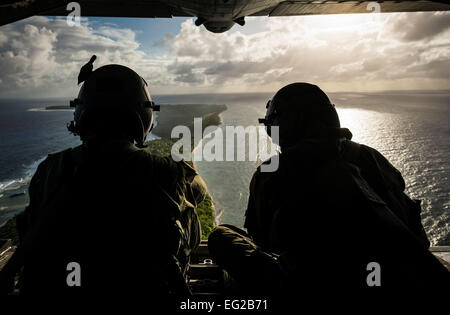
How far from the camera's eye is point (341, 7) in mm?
5328

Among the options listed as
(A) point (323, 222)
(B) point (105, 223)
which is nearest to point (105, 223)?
(B) point (105, 223)

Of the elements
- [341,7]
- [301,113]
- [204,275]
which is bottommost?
[204,275]

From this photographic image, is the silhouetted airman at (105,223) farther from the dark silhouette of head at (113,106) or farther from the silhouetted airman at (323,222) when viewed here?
the silhouetted airman at (323,222)

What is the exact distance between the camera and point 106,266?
1346 mm

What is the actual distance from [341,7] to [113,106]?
5.91 m

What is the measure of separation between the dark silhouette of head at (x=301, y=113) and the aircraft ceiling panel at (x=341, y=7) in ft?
12.2

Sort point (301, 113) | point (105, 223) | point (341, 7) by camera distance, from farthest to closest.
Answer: point (341, 7), point (301, 113), point (105, 223)

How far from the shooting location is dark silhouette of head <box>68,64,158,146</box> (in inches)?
77.0

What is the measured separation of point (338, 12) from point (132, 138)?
6.44 meters

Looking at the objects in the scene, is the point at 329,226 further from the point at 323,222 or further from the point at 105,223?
the point at 105,223

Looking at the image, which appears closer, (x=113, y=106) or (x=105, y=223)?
(x=105, y=223)

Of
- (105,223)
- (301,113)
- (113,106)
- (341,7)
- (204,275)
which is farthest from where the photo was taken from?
(341,7)

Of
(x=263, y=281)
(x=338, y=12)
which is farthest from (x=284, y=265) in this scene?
(x=338, y=12)

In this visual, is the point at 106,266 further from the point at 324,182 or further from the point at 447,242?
the point at 447,242
